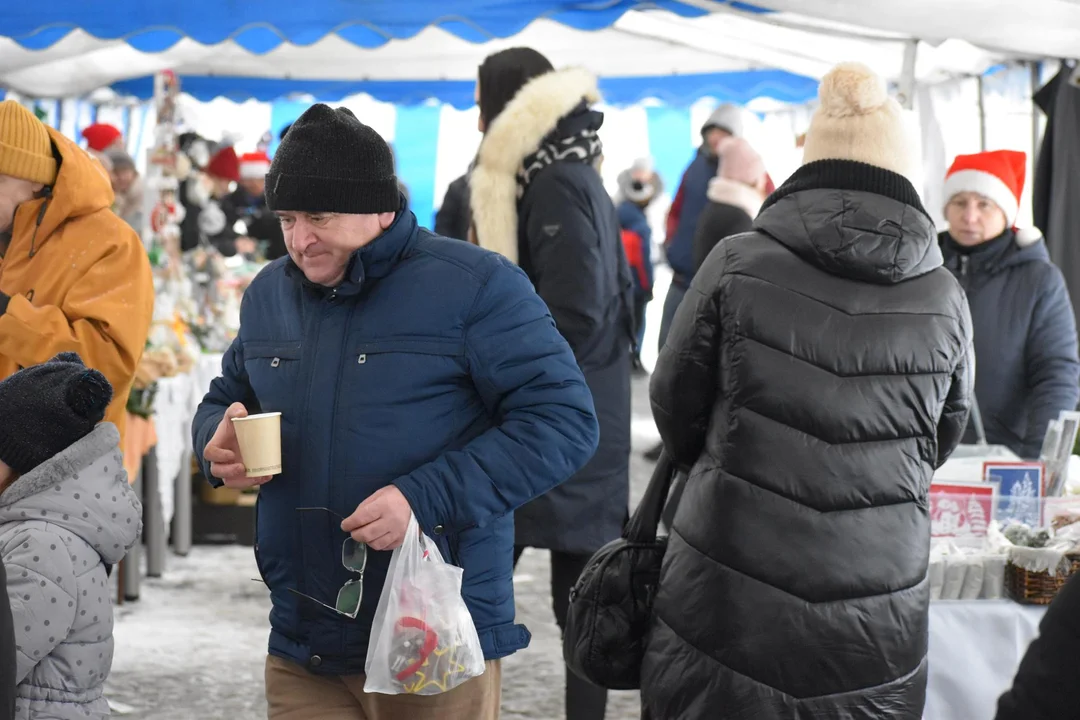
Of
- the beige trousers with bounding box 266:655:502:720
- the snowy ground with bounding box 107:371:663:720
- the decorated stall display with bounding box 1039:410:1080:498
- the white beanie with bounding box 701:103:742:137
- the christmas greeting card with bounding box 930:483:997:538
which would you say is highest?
the white beanie with bounding box 701:103:742:137

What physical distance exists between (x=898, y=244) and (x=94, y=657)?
177cm

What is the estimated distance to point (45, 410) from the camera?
8.47ft

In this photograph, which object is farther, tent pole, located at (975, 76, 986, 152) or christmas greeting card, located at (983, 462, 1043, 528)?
tent pole, located at (975, 76, 986, 152)

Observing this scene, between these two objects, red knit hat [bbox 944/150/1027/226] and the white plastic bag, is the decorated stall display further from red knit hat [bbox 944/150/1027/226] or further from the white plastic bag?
the white plastic bag

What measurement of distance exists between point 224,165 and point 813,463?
24.6 ft

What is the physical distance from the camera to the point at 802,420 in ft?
8.42

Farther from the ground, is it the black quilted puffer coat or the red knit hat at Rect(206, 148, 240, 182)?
the red knit hat at Rect(206, 148, 240, 182)

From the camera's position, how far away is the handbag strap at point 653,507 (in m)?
2.83

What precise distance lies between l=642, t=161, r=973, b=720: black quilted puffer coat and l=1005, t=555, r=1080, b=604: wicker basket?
21.8 inches

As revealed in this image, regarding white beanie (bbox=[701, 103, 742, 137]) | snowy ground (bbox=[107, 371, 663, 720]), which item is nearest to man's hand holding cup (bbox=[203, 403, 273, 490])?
snowy ground (bbox=[107, 371, 663, 720])

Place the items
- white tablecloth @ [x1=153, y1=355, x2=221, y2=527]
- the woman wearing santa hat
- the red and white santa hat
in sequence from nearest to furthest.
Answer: the woman wearing santa hat, white tablecloth @ [x1=153, y1=355, x2=221, y2=527], the red and white santa hat

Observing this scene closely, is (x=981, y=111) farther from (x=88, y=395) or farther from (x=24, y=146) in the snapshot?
(x=88, y=395)

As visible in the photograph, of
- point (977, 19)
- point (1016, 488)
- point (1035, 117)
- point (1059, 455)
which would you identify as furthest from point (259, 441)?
point (1035, 117)

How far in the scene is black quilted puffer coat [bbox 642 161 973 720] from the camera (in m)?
2.56
